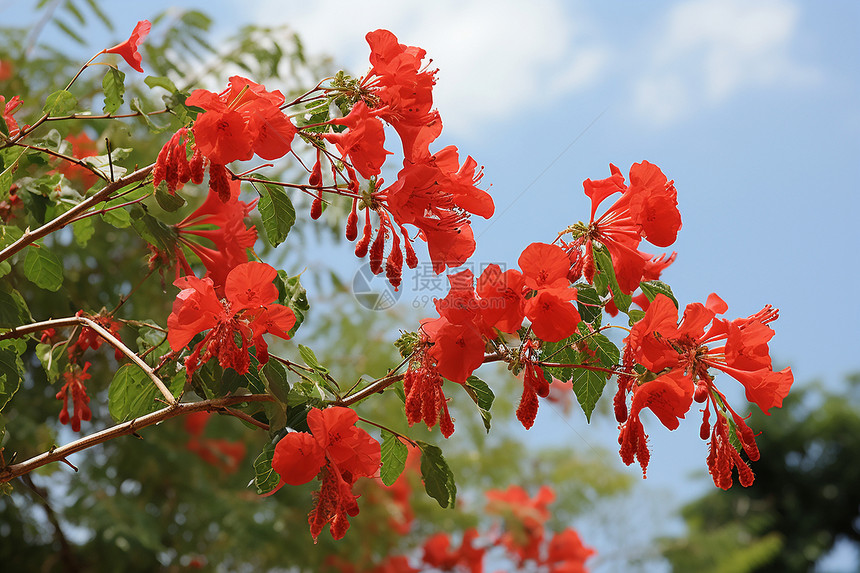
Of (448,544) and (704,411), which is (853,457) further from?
(704,411)

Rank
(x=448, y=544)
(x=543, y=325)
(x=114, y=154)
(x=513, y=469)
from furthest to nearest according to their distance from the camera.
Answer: (x=513, y=469) → (x=448, y=544) → (x=114, y=154) → (x=543, y=325)

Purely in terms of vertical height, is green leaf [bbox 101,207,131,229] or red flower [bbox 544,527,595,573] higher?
green leaf [bbox 101,207,131,229]

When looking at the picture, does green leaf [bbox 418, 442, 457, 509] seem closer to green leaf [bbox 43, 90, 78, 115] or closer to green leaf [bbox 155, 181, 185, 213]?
green leaf [bbox 155, 181, 185, 213]

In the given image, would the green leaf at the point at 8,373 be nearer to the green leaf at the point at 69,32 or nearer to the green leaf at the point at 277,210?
the green leaf at the point at 277,210

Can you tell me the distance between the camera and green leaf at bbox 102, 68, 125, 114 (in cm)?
142

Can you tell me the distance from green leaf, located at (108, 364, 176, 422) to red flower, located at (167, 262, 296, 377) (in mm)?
262

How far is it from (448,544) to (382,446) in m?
2.49

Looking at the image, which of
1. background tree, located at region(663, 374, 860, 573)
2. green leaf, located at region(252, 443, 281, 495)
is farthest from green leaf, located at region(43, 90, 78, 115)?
background tree, located at region(663, 374, 860, 573)

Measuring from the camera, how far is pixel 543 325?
1107 mm

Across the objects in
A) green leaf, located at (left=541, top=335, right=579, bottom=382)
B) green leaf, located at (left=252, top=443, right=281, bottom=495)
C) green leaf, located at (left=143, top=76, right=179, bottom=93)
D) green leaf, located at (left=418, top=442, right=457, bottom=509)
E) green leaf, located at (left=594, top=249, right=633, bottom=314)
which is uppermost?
green leaf, located at (left=143, top=76, right=179, bottom=93)

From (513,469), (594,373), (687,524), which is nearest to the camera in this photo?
(594,373)

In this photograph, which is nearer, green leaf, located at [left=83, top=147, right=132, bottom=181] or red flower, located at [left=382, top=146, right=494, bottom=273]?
red flower, located at [left=382, top=146, right=494, bottom=273]

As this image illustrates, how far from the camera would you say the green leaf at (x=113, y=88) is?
142 cm

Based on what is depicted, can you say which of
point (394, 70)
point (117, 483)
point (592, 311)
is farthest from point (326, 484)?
point (117, 483)
